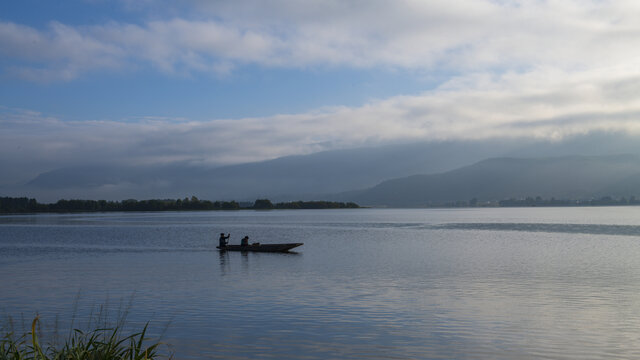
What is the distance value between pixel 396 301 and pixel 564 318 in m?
6.75

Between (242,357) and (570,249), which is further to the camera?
(570,249)

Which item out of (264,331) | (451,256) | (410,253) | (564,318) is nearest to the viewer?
(264,331)

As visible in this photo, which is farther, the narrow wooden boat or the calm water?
the narrow wooden boat

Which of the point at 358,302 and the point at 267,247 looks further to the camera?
the point at 267,247

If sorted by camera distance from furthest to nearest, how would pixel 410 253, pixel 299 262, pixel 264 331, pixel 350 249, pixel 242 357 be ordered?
pixel 350 249 → pixel 410 253 → pixel 299 262 → pixel 264 331 → pixel 242 357

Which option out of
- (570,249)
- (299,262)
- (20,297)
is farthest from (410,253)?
(20,297)

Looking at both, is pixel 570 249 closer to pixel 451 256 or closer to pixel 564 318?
pixel 451 256

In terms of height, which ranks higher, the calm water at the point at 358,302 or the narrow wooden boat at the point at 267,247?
the narrow wooden boat at the point at 267,247

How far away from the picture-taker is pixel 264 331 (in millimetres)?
18984

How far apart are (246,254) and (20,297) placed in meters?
25.4

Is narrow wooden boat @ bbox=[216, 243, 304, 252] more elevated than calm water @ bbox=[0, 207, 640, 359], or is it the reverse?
narrow wooden boat @ bbox=[216, 243, 304, 252]

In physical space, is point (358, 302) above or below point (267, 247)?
below

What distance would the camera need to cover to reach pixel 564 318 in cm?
2070

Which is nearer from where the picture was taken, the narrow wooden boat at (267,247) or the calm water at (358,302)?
the calm water at (358,302)
